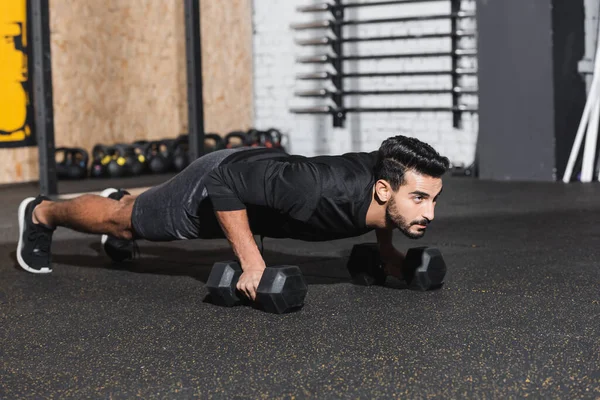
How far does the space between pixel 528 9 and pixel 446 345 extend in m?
4.91

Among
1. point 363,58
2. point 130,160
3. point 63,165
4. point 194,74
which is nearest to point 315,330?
point 194,74

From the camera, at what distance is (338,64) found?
911cm

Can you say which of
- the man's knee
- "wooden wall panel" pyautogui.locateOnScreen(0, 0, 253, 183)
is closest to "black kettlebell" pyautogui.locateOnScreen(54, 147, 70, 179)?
"wooden wall panel" pyautogui.locateOnScreen(0, 0, 253, 183)

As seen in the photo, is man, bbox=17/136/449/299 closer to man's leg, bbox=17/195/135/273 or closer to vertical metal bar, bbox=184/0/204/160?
man's leg, bbox=17/195/135/273

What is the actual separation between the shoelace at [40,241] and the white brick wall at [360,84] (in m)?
5.05

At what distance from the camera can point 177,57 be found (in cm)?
925

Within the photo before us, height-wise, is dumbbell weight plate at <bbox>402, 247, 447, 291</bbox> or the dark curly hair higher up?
the dark curly hair

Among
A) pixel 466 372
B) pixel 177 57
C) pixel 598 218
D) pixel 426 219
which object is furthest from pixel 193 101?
pixel 466 372

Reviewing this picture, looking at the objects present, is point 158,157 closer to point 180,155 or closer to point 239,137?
point 180,155

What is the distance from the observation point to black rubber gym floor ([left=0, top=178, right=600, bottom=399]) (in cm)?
233

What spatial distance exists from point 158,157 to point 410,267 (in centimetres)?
551

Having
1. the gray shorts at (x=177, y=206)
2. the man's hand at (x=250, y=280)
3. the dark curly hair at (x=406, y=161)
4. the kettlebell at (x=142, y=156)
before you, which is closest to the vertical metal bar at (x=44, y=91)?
the kettlebell at (x=142, y=156)

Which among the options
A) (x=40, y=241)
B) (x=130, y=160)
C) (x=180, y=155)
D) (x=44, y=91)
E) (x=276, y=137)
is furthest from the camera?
(x=276, y=137)

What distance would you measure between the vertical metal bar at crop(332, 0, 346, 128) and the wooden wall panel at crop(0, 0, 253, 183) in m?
1.06
